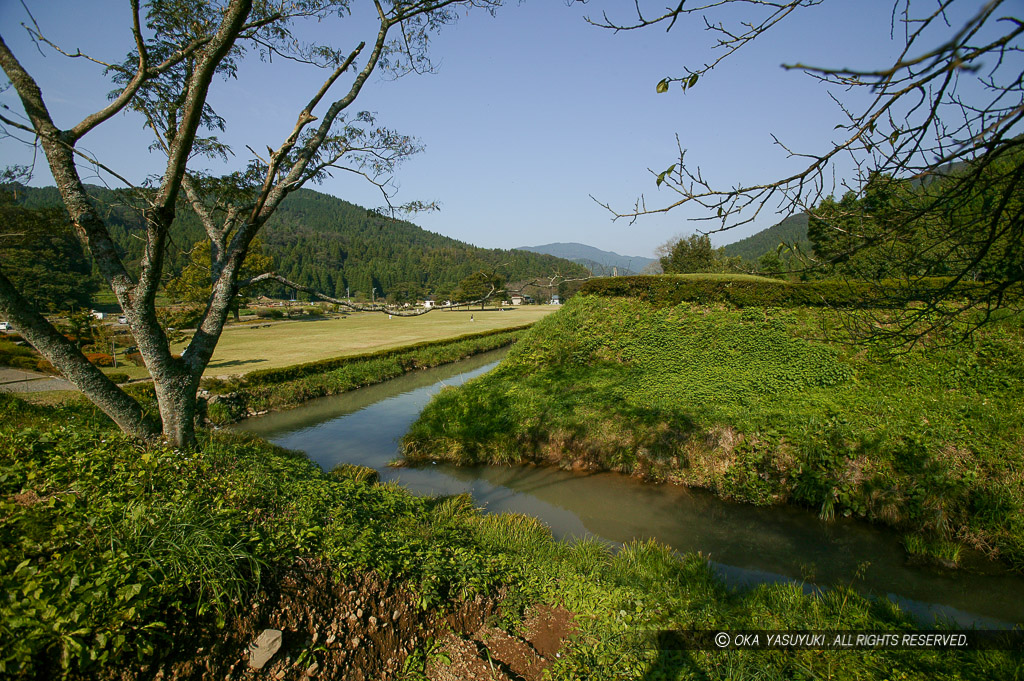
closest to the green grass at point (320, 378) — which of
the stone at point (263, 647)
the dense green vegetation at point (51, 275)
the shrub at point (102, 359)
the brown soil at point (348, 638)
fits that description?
the shrub at point (102, 359)

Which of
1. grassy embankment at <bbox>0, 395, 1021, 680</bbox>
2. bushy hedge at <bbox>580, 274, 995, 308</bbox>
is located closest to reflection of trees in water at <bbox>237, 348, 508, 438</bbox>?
bushy hedge at <bbox>580, 274, 995, 308</bbox>

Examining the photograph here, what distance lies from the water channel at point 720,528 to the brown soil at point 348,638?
3.28 metres

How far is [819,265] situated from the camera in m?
2.58

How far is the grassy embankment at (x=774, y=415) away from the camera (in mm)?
6949

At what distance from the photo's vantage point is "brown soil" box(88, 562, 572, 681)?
2.87 meters

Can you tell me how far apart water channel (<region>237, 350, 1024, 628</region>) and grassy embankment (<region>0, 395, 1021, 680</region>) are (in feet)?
4.61

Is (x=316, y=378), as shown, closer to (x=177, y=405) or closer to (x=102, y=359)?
(x=102, y=359)

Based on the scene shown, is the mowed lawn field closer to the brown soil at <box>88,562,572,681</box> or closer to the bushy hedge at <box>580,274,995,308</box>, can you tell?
the bushy hedge at <box>580,274,995,308</box>

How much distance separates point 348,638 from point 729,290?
45.1ft

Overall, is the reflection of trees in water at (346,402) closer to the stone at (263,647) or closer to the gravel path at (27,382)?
the gravel path at (27,382)

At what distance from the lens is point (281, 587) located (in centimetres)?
342

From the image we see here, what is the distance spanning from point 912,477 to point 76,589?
9.51 meters

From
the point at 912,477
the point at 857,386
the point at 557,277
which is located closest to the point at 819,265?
the point at 557,277

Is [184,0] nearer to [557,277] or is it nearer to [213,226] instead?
[213,226]
